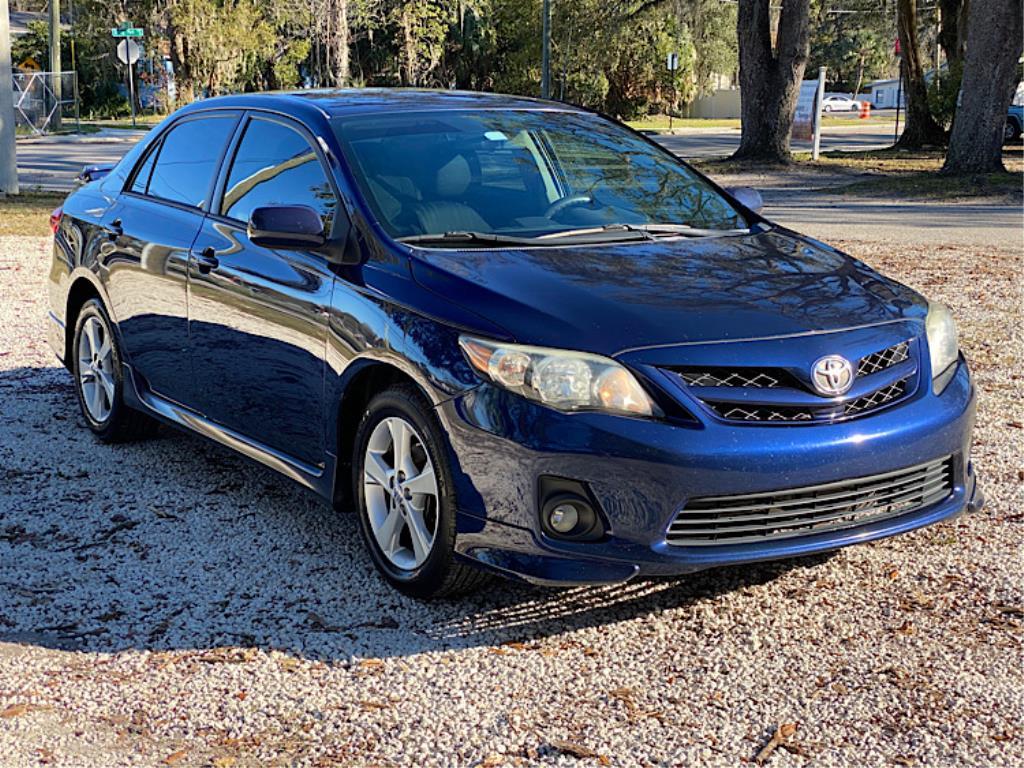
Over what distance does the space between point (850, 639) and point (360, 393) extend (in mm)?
1829

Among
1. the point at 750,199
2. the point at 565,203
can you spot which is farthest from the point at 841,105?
the point at 565,203

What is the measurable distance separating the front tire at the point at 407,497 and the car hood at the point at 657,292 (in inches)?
16.6

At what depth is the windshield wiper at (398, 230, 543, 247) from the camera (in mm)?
4707

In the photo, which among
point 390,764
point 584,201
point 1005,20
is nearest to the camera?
point 390,764

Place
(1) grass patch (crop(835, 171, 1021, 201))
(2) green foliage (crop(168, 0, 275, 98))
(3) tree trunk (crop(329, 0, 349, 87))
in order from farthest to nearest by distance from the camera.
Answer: (2) green foliage (crop(168, 0, 275, 98)), (3) tree trunk (crop(329, 0, 349, 87)), (1) grass patch (crop(835, 171, 1021, 201))

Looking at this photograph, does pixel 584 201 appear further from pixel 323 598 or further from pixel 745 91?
pixel 745 91

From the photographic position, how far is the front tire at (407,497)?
Result: 13.9ft

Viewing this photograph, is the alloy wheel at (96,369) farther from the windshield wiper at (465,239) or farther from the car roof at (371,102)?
the windshield wiper at (465,239)

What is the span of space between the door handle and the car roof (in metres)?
0.65

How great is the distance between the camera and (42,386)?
25.9 feet

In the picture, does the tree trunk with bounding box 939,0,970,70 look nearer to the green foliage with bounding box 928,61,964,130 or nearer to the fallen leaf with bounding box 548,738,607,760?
the green foliage with bounding box 928,61,964,130

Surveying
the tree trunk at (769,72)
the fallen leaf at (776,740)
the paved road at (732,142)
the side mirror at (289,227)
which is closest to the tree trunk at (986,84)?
the tree trunk at (769,72)

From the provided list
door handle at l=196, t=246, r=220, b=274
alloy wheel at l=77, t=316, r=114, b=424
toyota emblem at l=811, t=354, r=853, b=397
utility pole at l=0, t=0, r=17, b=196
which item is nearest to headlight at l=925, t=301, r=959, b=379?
toyota emblem at l=811, t=354, r=853, b=397

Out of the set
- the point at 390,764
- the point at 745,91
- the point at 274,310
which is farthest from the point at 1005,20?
the point at 390,764
